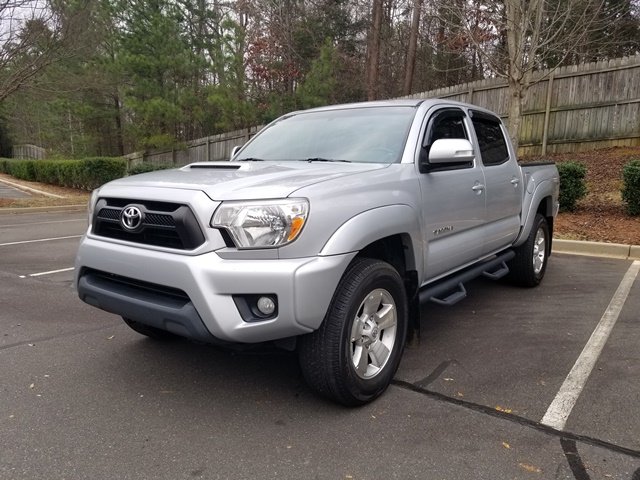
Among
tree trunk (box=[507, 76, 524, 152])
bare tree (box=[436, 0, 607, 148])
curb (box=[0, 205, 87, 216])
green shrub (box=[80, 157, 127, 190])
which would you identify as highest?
bare tree (box=[436, 0, 607, 148])

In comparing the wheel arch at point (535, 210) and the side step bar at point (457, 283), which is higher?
the wheel arch at point (535, 210)

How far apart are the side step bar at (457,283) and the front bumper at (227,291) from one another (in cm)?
119

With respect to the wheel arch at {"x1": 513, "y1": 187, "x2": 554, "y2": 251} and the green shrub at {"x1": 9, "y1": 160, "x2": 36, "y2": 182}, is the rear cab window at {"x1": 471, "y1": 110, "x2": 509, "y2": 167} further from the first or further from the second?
the green shrub at {"x1": 9, "y1": 160, "x2": 36, "y2": 182}

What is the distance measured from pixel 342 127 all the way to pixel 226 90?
17686 millimetres

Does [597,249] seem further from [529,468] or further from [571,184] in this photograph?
[529,468]

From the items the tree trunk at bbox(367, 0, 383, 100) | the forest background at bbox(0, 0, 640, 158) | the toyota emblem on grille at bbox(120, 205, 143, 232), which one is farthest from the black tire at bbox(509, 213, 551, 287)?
the tree trunk at bbox(367, 0, 383, 100)

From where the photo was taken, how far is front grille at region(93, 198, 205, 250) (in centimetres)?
277

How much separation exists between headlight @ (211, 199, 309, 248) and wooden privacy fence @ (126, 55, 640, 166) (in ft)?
39.0

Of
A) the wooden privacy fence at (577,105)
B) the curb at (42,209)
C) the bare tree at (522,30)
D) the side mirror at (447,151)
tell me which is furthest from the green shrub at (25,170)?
the side mirror at (447,151)

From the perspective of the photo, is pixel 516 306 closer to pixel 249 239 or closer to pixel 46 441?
pixel 249 239

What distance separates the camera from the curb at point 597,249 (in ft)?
25.0

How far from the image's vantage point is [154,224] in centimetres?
292

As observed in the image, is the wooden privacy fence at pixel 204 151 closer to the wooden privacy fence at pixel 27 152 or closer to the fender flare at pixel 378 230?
the fender flare at pixel 378 230

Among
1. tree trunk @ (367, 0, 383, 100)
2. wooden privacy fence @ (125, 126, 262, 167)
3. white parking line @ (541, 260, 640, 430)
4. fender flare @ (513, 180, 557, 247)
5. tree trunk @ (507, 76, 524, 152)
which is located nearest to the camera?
white parking line @ (541, 260, 640, 430)
